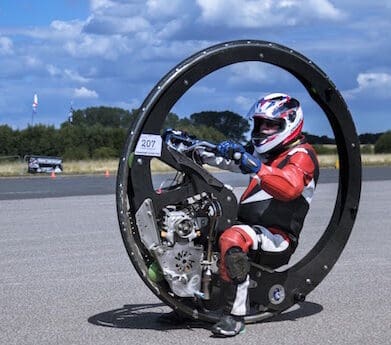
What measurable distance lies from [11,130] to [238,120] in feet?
203

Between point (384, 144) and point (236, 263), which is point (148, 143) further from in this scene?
point (384, 144)

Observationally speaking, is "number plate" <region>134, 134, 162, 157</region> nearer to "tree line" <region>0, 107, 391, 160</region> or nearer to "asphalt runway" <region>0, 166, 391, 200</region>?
"asphalt runway" <region>0, 166, 391, 200</region>

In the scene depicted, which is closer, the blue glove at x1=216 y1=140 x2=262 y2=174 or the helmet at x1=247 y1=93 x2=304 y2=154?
the blue glove at x1=216 y1=140 x2=262 y2=174

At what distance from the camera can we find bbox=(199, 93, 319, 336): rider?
6.66 m

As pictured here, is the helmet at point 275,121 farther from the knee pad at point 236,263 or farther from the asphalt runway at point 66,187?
the asphalt runway at point 66,187

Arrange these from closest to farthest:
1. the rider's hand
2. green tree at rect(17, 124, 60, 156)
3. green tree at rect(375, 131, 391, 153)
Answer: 1. the rider's hand
2. green tree at rect(17, 124, 60, 156)
3. green tree at rect(375, 131, 391, 153)

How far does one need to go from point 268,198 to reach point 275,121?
1.93 feet

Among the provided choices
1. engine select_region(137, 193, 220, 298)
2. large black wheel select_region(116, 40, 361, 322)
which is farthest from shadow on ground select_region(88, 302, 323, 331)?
engine select_region(137, 193, 220, 298)

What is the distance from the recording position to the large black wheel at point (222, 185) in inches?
260

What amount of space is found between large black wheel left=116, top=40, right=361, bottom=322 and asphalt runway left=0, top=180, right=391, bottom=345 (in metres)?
0.27

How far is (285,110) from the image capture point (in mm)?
6910

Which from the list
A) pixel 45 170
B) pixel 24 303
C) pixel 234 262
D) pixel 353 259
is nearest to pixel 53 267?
pixel 24 303

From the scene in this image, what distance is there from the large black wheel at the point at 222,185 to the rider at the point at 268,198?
189 mm

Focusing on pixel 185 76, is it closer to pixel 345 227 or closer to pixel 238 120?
pixel 238 120
